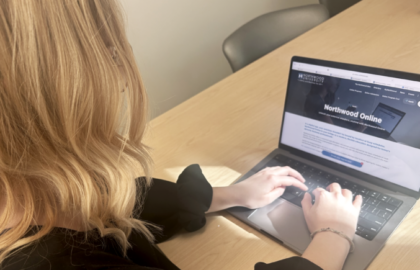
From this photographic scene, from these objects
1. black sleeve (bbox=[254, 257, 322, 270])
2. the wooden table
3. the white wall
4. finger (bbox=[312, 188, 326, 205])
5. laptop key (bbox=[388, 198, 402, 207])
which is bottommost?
the white wall

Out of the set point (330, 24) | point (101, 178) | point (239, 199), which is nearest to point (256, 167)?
point (239, 199)

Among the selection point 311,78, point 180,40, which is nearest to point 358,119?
point 311,78

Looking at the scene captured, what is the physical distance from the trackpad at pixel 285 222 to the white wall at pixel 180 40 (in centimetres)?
143

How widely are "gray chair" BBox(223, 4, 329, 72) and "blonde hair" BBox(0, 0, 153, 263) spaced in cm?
102

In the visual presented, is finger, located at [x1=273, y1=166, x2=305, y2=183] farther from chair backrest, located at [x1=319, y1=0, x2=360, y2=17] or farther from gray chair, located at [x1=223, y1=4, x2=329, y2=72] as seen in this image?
chair backrest, located at [x1=319, y1=0, x2=360, y2=17]

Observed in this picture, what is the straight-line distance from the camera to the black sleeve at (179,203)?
86 cm

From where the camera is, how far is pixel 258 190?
87 centimetres

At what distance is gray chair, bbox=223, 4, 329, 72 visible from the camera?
165cm

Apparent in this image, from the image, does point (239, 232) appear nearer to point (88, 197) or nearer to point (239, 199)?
point (239, 199)

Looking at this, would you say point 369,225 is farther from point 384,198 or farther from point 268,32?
point 268,32

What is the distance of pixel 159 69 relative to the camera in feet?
7.78

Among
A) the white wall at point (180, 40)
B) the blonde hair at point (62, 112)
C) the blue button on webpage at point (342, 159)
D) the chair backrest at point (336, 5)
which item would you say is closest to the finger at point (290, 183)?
the blue button on webpage at point (342, 159)

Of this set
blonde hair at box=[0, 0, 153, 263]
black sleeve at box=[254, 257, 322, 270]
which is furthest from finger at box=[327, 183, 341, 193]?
blonde hair at box=[0, 0, 153, 263]

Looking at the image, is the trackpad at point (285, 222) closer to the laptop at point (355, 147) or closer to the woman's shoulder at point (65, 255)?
the laptop at point (355, 147)
